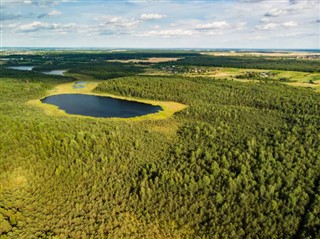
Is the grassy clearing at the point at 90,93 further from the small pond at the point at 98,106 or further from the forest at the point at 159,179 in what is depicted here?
the forest at the point at 159,179

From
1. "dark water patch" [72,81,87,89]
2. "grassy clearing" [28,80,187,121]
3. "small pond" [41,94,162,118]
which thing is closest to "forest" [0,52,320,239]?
"grassy clearing" [28,80,187,121]

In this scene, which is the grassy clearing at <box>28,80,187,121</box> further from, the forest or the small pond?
the forest

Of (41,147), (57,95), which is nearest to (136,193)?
(41,147)

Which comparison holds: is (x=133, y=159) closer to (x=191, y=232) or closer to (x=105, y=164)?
(x=105, y=164)

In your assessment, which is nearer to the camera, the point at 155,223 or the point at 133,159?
the point at 155,223

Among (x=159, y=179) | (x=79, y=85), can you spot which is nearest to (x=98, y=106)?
(x=79, y=85)

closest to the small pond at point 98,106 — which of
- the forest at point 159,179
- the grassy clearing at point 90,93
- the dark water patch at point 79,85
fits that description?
the grassy clearing at point 90,93

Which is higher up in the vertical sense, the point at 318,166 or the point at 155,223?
the point at 318,166
